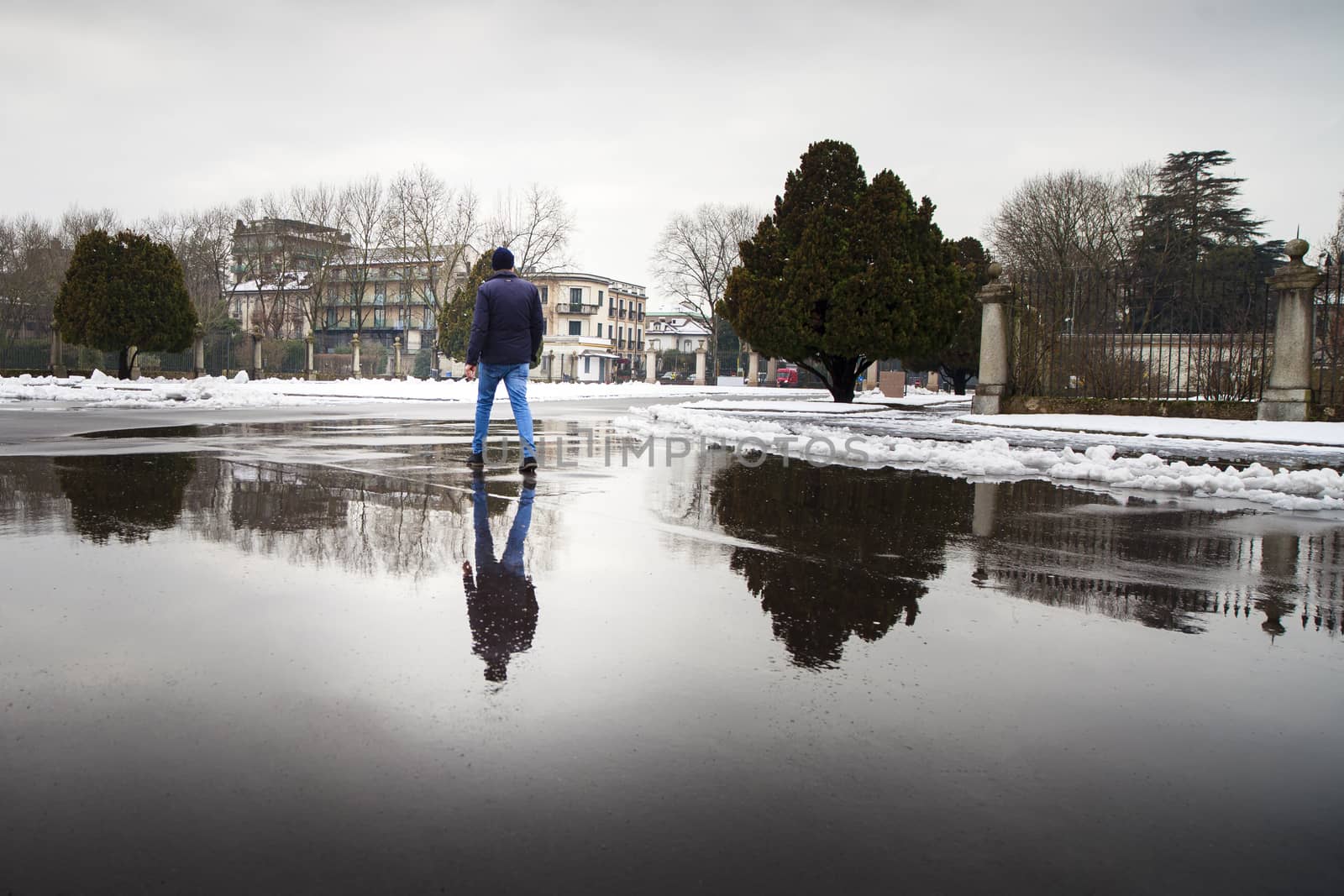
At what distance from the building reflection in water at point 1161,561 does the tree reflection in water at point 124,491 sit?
4.88 metres

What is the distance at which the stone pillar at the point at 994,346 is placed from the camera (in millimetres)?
19016

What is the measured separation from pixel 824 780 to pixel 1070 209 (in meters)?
54.5

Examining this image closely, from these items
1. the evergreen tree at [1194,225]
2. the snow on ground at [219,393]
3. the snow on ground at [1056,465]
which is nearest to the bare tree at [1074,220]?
the evergreen tree at [1194,225]

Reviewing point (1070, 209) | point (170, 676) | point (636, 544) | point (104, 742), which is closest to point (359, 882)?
point (104, 742)

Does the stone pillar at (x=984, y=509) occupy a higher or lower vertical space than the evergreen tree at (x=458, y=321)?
lower

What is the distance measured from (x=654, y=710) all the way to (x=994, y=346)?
A: 18080mm

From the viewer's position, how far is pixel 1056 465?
9.80m

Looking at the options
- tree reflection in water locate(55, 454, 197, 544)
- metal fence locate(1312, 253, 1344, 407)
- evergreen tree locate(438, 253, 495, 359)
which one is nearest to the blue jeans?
tree reflection in water locate(55, 454, 197, 544)

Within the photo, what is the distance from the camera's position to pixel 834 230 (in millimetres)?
25078

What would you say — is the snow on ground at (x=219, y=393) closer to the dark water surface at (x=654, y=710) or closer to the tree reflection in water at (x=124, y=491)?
the tree reflection in water at (x=124, y=491)

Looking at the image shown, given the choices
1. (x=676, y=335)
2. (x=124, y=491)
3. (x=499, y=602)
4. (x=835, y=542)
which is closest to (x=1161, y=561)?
(x=835, y=542)

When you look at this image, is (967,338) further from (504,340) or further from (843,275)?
(504,340)

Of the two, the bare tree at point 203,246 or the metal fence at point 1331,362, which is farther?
the bare tree at point 203,246

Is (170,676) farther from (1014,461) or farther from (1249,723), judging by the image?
(1014,461)
